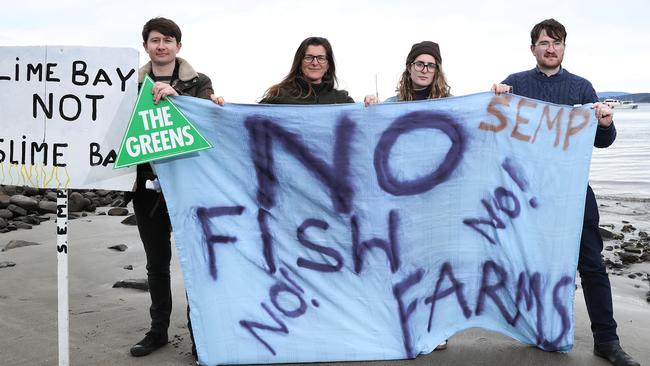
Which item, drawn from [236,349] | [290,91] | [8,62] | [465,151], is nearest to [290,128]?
[290,91]

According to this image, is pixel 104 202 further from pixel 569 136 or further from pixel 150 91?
pixel 569 136

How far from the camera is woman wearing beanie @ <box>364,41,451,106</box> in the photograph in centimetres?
443

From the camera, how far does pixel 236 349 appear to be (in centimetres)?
416

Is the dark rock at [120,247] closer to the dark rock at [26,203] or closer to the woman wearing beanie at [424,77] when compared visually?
the dark rock at [26,203]

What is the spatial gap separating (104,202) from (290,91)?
31.5 ft

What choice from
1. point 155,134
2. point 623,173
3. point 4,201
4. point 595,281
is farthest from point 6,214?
point 623,173

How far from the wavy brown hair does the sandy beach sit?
1795 mm

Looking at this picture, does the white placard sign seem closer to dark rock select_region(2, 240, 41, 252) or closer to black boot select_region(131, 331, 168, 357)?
black boot select_region(131, 331, 168, 357)

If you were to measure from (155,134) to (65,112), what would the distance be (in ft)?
1.76

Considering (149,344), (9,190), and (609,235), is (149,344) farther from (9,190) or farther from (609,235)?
(9,190)

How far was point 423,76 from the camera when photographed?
4.43 m

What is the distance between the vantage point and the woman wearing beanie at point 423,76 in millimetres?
4426

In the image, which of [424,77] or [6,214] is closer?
[424,77]

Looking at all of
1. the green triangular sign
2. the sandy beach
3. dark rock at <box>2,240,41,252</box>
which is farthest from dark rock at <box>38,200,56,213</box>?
the green triangular sign
